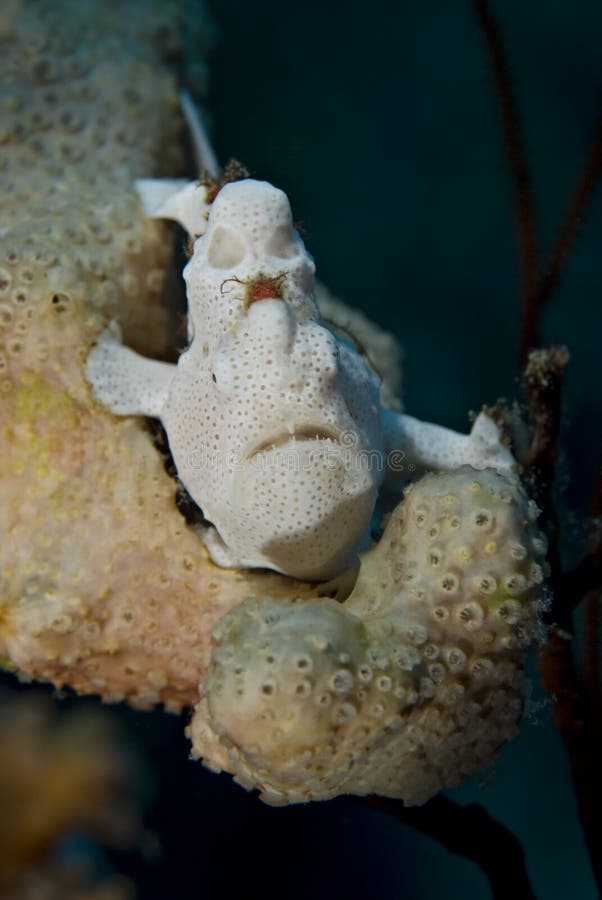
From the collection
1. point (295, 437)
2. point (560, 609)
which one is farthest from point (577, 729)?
point (295, 437)

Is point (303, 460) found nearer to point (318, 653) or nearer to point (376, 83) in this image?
point (318, 653)

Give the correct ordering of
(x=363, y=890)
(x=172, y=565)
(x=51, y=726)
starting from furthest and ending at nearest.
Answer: (x=363, y=890)
(x=51, y=726)
(x=172, y=565)

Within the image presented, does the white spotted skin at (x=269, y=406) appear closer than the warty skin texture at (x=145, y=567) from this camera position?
No

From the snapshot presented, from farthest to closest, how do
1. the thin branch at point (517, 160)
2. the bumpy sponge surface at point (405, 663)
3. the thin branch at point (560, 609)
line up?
the thin branch at point (517, 160) → the thin branch at point (560, 609) → the bumpy sponge surface at point (405, 663)

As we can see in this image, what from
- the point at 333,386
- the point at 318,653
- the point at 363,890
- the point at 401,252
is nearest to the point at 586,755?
the point at 363,890

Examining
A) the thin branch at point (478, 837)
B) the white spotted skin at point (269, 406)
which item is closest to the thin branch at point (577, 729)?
the thin branch at point (478, 837)

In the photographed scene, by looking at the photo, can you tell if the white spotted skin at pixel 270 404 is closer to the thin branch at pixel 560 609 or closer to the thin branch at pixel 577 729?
the thin branch at pixel 560 609

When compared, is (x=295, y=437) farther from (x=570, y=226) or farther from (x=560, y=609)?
(x=570, y=226)
